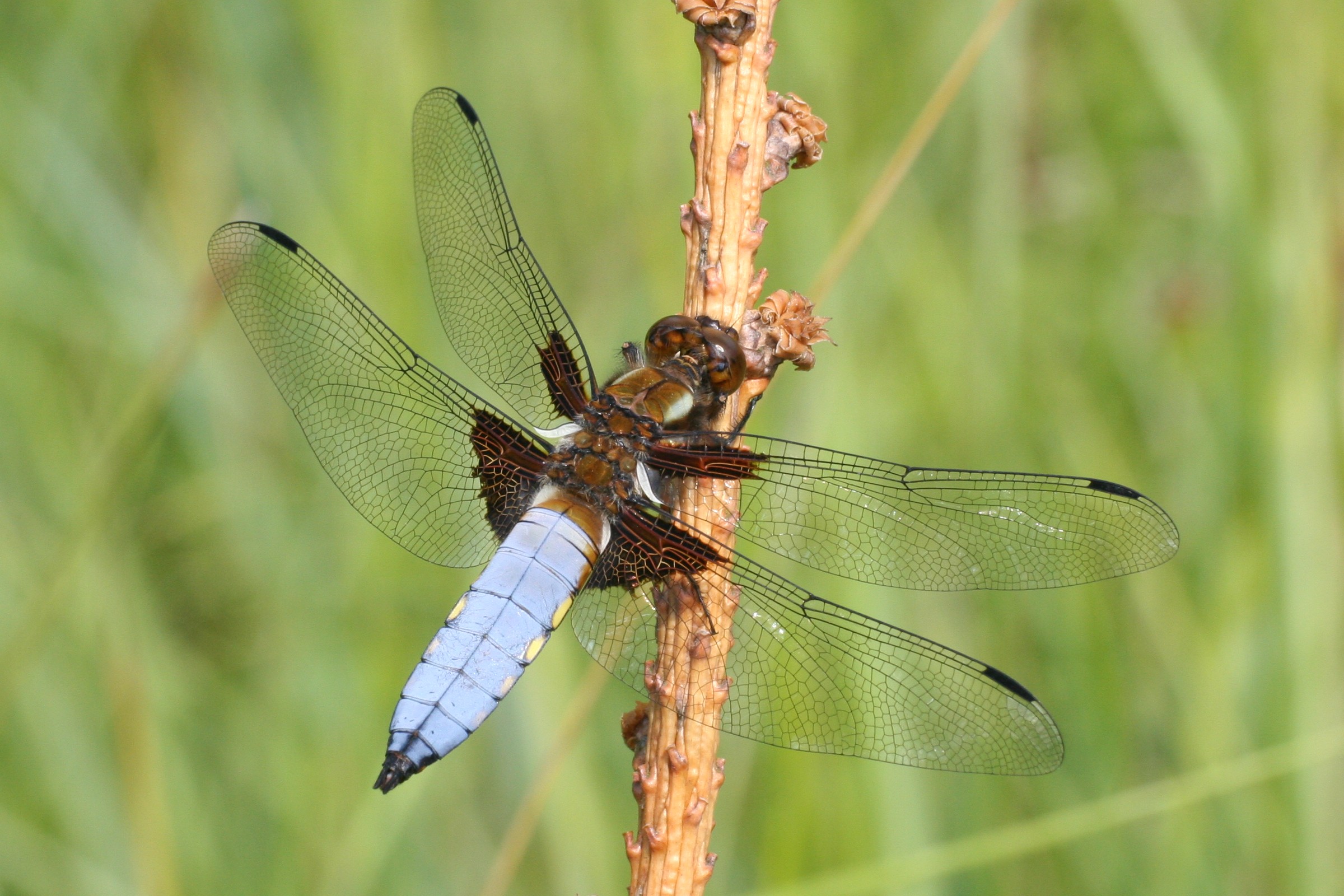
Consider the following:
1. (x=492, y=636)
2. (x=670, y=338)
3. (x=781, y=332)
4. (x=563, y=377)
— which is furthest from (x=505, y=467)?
(x=781, y=332)

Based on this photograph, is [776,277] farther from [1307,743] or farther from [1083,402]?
[1307,743]

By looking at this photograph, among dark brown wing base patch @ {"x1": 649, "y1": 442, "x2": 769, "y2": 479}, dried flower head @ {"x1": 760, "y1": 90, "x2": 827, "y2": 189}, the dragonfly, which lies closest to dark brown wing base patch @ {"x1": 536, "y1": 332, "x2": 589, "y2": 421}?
the dragonfly

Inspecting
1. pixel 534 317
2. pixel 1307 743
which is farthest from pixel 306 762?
pixel 1307 743

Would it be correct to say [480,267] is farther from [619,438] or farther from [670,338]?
[670,338]

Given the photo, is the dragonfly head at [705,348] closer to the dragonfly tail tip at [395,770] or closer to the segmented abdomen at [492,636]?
the segmented abdomen at [492,636]

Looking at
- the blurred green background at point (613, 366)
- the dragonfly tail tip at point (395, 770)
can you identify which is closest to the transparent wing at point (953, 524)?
the blurred green background at point (613, 366)

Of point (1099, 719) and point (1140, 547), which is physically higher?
point (1099, 719)
